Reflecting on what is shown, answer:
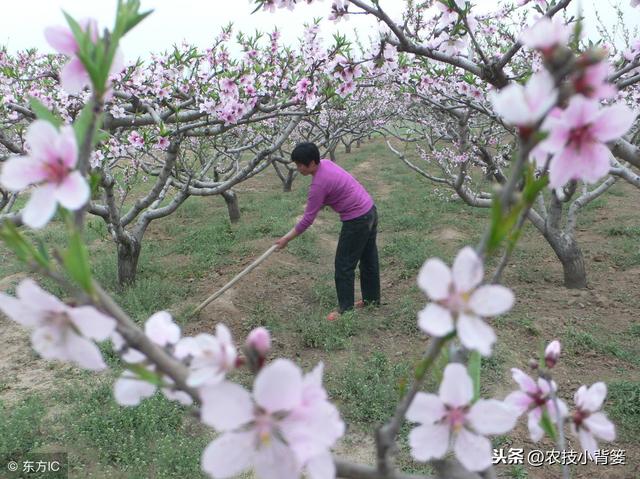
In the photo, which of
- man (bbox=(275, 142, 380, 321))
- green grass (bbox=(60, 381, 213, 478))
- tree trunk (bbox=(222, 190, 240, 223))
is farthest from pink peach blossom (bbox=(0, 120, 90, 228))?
tree trunk (bbox=(222, 190, 240, 223))

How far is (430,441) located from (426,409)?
1.8 inches

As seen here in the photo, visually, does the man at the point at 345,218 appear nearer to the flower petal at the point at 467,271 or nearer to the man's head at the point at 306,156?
the man's head at the point at 306,156

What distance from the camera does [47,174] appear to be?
57 cm

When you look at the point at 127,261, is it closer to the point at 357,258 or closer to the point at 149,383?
the point at 357,258

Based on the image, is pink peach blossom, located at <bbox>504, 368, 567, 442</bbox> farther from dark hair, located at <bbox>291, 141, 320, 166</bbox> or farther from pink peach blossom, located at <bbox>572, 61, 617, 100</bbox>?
dark hair, located at <bbox>291, 141, 320, 166</bbox>

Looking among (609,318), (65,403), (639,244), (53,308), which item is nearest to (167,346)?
(53,308)

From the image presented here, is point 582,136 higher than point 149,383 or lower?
higher

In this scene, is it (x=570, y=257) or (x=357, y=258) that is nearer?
(x=357, y=258)

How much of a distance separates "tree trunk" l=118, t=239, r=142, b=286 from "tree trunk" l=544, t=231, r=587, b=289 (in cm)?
445

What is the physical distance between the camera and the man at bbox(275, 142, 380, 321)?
4160 mm

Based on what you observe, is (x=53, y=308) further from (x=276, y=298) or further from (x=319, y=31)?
(x=319, y=31)

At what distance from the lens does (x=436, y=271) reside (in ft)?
1.68

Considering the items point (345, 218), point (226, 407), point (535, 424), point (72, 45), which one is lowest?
point (345, 218)

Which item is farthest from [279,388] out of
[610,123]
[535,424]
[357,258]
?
[357,258]
